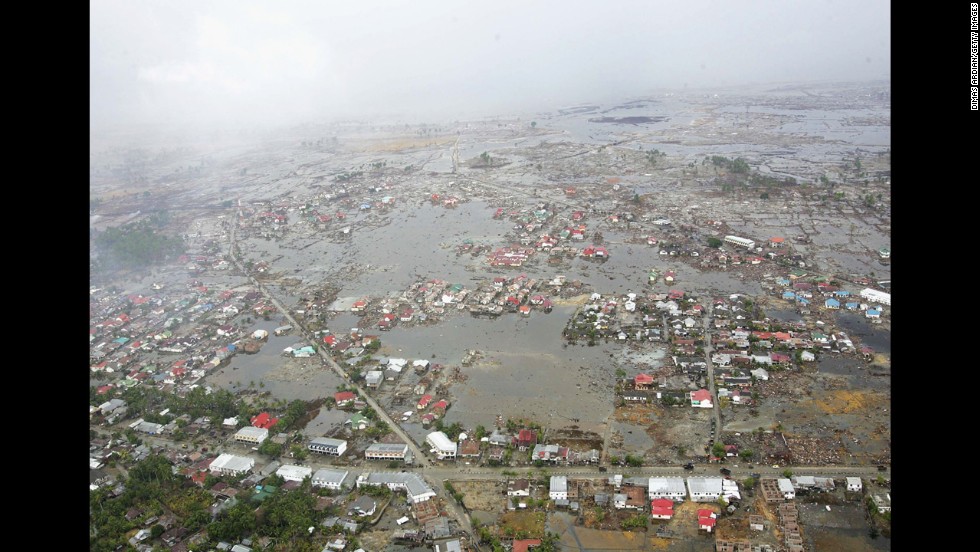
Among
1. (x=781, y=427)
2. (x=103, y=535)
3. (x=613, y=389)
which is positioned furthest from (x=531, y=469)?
(x=103, y=535)

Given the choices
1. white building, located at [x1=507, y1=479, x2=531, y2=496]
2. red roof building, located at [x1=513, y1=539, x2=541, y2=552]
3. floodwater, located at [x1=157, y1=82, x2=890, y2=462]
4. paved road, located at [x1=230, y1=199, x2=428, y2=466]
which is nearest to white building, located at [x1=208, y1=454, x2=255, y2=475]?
floodwater, located at [x1=157, y1=82, x2=890, y2=462]

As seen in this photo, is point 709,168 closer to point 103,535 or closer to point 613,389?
point 613,389

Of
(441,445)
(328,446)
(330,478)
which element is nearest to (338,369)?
(328,446)

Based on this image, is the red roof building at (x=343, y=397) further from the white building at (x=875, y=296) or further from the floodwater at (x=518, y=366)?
the white building at (x=875, y=296)

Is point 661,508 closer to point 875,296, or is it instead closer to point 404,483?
point 404,483

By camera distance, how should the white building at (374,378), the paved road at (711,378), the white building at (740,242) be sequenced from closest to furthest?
the paved road at (711,378)
the white building at (374,378)
the white building at (740,242)

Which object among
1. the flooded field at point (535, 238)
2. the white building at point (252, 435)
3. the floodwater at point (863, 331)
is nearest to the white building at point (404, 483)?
the flooded field at point (535, 238)
